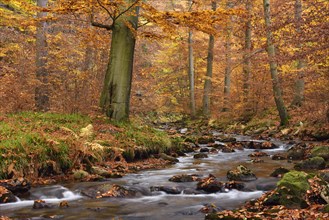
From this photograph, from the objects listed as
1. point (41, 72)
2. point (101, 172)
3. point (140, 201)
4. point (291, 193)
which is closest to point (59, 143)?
point (101, 172)

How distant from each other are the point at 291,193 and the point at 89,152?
4900 mm

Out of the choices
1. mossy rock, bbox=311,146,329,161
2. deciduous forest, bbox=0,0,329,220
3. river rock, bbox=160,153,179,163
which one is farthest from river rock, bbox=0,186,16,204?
mossy rock, bbox=311,146,329,161

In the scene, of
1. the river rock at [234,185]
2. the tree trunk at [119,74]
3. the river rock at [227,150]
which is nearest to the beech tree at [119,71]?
the tree trunk at [119,74]

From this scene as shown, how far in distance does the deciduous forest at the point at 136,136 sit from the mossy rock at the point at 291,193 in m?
0.02

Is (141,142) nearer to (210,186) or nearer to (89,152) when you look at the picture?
(89,152)

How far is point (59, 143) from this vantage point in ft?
27.8

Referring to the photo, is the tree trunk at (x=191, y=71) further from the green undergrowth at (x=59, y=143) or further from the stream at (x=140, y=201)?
the stream at (x=140, y=201)

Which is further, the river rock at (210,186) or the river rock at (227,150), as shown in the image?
the river rock at (227,150)

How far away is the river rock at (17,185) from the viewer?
22.7 feet

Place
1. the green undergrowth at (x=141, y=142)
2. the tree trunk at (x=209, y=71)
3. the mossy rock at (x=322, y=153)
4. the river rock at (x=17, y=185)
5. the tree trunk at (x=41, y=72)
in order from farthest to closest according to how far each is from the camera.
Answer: the tree trunk at (x=209, y=71)
the tree trunk at (x=41, y=72)
the green undergrowth at (x=141, y=142)
the mossy rock at (x=322, y=153)
the river rock at (x=17, y=185)

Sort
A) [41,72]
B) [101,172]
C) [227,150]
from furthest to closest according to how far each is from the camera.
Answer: [41,72] < [227,150] < [101,172]

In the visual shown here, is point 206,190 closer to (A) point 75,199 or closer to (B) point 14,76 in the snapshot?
(A) point 75,199

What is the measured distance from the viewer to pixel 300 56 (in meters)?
12.1

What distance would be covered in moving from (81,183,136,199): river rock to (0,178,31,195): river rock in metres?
1.07
